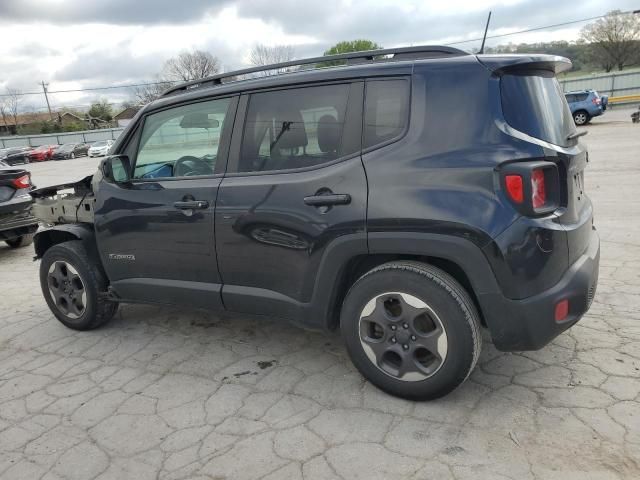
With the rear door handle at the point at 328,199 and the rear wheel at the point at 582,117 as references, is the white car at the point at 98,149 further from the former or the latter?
the rear door handle at the point at 328,199

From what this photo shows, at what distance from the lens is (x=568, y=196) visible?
2543 mm

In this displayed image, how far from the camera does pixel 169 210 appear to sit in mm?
3346

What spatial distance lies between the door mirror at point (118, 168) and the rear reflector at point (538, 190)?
267cm

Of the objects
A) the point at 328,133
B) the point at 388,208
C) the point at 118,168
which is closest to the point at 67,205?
the point at 118,168

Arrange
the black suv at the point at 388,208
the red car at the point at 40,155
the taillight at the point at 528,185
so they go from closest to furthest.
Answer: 1. the taillight at the point at 528,185
2. the black suv at the point at 388,208
3. the red car at the point at 40,155

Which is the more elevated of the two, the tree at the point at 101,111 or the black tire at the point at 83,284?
the tree at the point at 101,111

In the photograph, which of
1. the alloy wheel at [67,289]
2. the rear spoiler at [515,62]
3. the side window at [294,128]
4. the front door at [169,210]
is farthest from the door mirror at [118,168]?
the rear spoiler at [515,62]

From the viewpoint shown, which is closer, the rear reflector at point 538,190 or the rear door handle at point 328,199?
the rear reflector at point 538,190

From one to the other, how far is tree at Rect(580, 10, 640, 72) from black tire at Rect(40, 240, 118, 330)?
62.7 m

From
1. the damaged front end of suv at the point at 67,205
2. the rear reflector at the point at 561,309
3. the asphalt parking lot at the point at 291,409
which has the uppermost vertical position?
the damaged front end of suv at the point at 67,205

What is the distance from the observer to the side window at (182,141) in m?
3.31

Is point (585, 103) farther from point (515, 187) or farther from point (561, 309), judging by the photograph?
point (515, 187)

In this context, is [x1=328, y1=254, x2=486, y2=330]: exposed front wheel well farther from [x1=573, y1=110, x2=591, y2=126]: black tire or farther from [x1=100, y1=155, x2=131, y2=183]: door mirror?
[x1=573, y1=110, x2=591, y2=126]: black tire

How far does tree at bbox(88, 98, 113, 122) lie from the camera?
7669 cm
